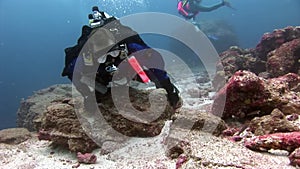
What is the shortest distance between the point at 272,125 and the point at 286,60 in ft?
17.6

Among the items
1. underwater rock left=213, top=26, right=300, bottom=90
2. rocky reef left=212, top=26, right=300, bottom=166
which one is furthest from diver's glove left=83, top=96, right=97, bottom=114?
underwater rock left=213, top=26, right=300, bottom=90

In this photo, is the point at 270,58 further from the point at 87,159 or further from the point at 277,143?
the point at 87,159

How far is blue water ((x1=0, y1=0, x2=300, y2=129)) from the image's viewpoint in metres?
51.1

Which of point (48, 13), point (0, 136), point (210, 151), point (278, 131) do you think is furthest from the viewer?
point (48, 13)

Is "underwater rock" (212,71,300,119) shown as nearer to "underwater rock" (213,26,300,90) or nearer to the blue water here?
"underwater rock" (213,26,300,90)

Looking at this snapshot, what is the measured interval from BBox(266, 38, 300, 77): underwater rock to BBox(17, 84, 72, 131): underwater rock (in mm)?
7807

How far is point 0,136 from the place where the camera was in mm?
6758

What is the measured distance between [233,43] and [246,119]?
2302cm

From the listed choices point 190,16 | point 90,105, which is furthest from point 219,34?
point 90,105

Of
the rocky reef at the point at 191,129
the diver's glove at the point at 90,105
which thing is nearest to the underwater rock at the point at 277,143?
the rocky reef at the point at 191,129

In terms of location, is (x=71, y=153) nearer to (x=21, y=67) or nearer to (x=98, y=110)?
(x=98, y=110)

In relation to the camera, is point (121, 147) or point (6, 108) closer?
point (121, 147)

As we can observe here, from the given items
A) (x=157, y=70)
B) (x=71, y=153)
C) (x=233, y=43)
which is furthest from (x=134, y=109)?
(x=233, y=43)

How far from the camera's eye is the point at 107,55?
4512 millimetres
